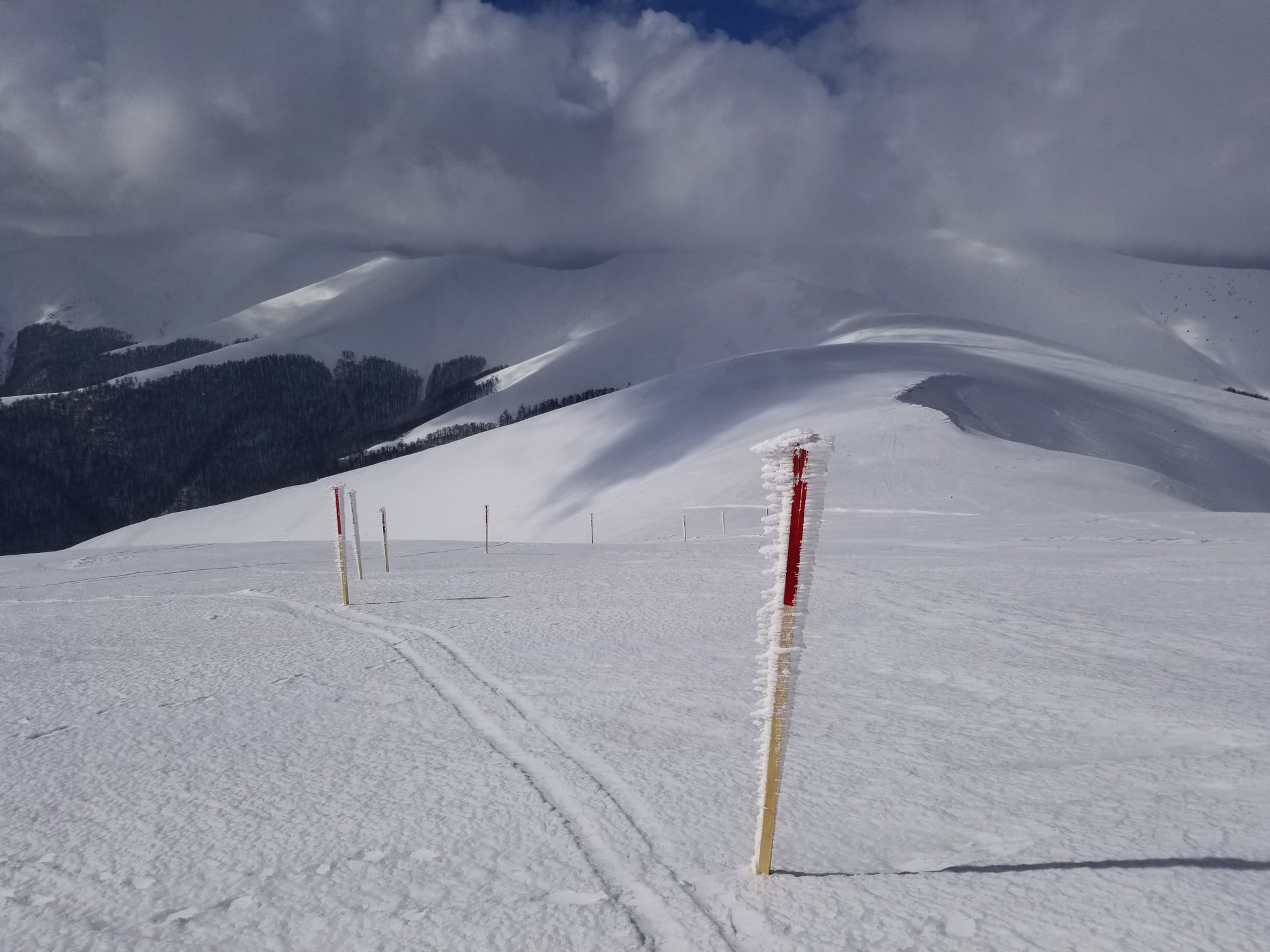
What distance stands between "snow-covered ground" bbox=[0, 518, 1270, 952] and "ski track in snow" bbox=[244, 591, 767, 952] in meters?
0.02

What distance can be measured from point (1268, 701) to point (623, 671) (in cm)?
442

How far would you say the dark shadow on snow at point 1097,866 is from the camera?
11.7 ft

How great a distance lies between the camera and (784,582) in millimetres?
3248

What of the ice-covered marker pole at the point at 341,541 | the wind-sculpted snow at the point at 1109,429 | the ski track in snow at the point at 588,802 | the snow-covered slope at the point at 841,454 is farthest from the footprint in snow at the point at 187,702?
the wind-sculpted snow at the point at 1109,429

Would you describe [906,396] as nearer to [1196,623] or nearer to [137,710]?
[1196,623]

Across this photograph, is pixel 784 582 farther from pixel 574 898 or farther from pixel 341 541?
pixel 341 541

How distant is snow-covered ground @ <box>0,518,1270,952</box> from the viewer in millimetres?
3350

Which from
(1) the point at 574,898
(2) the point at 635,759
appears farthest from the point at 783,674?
(2) the point at 635,759

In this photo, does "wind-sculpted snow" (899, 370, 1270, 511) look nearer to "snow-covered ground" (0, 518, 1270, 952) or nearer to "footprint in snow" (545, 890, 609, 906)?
"snow-covered ground" (0, 518, 1270, 952)

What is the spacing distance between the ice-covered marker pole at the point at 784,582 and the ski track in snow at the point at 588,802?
43 centimetres

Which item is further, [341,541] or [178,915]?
[341,541]

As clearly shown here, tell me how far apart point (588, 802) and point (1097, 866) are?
2.27 m

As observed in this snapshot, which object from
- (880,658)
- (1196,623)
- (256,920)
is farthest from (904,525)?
(256,920)

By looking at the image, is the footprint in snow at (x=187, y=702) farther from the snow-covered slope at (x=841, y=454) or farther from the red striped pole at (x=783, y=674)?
the snow-covered slope at (x=841, y=454)
